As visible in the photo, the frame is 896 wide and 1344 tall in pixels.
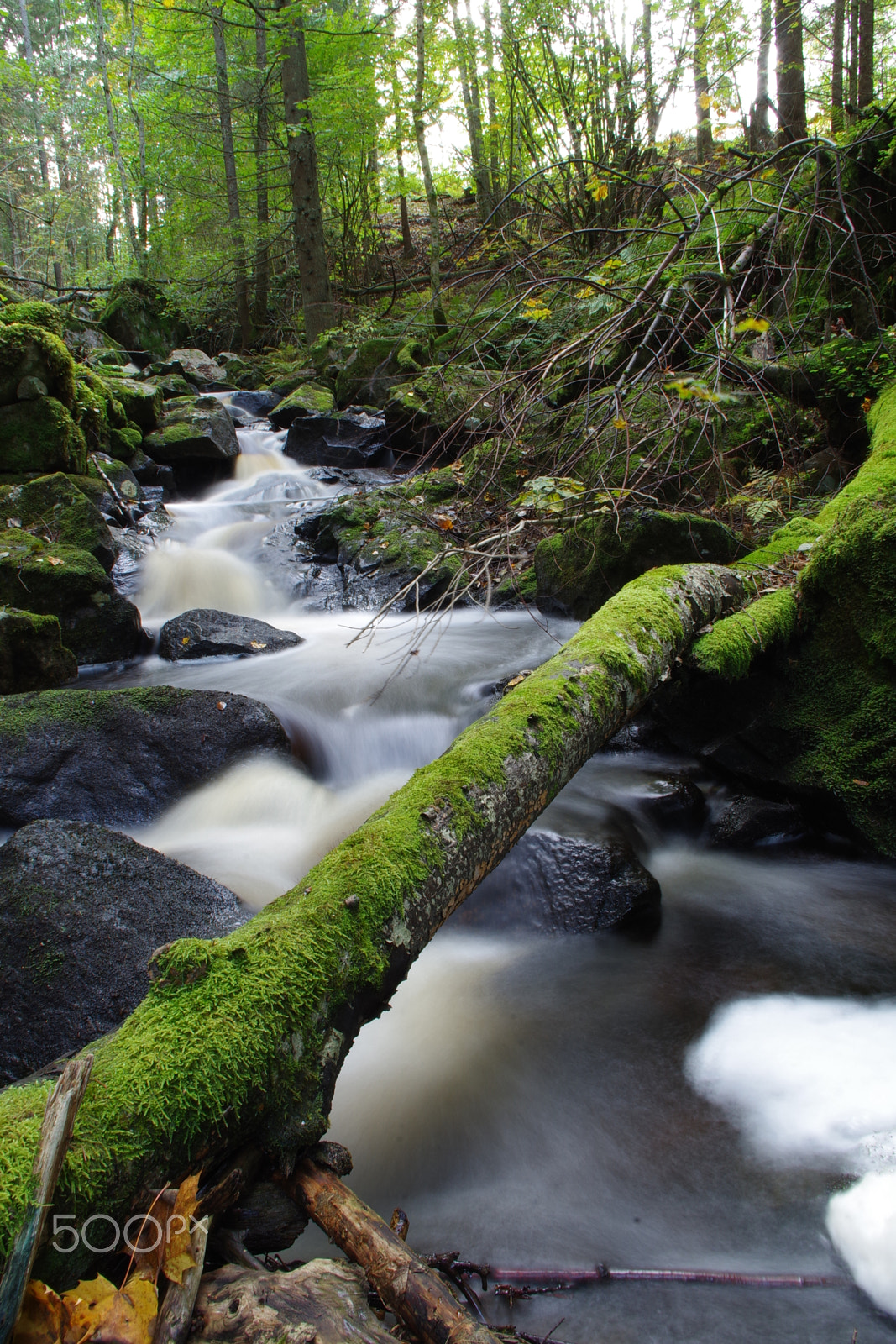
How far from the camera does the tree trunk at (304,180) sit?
1266cm

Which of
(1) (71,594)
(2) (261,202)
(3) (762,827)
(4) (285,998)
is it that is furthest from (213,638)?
(2) (261,202)

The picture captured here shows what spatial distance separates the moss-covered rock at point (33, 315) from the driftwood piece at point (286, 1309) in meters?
9.33

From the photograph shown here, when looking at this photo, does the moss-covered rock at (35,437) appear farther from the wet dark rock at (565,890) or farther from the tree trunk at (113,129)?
the tree trunk at (113,129)

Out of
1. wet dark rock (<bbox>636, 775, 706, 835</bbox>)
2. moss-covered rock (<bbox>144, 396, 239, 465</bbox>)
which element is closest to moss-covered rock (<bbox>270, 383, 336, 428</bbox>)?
moss-covered rock (<bbox>144, 396, 239, 465</bbox>)

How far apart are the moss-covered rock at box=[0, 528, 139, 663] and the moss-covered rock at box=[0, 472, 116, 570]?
0.71 feet

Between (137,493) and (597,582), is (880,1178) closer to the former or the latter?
(597,582)

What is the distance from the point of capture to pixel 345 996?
168 centimetres

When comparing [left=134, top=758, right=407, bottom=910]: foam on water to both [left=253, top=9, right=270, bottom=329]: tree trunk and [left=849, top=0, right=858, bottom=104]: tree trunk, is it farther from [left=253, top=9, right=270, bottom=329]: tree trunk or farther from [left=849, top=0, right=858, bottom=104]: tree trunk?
[left=253, top=9, right=270, bottom=329]: tree trunk

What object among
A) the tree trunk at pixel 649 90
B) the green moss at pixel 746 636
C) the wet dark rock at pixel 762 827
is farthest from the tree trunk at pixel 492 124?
the wet dark rock at pixel 762 827

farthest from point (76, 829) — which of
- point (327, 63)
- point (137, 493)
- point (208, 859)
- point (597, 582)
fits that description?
point (327, 63)

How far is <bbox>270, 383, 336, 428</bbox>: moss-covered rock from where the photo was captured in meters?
13.3

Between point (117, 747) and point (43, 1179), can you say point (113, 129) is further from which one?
point (43, 1179)

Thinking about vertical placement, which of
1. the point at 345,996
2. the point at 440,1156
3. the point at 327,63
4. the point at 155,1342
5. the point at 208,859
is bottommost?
the point at 440,1156

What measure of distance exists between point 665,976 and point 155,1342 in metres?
2.57
